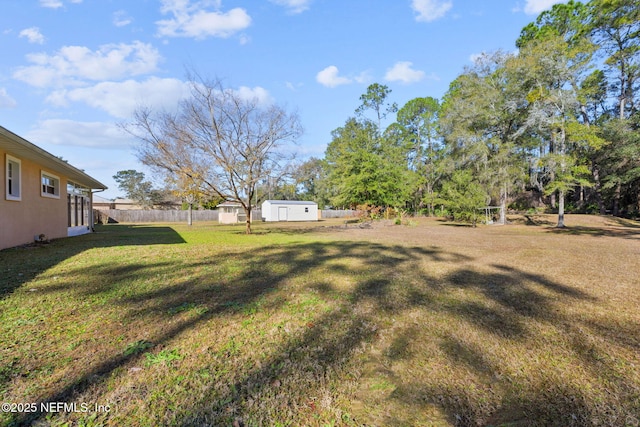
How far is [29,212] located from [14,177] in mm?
1117

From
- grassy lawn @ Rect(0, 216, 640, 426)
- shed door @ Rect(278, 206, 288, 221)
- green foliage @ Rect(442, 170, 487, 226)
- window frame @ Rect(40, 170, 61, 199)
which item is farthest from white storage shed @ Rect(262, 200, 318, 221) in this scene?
grassy lawn @ Rect(0, 216, 640, 426)

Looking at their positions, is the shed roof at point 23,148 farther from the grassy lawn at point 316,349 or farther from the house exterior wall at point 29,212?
the grassy lawn at point 316,349

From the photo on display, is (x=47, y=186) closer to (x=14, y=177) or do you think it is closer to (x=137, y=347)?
(x=14, y=177)

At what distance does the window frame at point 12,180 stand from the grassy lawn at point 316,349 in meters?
3.35

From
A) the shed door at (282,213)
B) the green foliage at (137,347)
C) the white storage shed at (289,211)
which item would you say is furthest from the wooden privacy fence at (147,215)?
the green foliage at (137,347)

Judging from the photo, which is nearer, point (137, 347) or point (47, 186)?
point (137, 347)

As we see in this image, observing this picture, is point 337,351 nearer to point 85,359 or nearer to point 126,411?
point 126,411

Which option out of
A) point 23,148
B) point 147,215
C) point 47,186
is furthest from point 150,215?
point 23,148

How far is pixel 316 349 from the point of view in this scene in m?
2.40

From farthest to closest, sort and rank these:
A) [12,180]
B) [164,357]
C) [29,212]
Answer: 1. [29,212]
2. [12,180]
3. [164,357]

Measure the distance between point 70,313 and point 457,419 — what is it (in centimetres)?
358

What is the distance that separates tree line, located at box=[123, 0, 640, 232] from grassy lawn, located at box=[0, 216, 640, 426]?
8111 millimetres

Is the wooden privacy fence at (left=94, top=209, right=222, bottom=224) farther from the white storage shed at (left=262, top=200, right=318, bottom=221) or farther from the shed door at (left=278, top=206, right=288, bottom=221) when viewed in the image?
the shed door at (left=278, top=206, right=288, bottom=221)

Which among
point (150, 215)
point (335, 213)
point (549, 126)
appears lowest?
point (335, 213)
